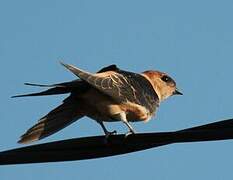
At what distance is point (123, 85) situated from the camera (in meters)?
6.05

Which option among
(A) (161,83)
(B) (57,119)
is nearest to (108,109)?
(B) (57,119)

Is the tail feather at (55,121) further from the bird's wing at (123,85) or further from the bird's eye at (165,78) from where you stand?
the bird's eye at (165,78)

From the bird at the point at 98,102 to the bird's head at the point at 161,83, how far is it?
3.97 feet

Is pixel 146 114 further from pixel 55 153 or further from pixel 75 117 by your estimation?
pixel 55 153

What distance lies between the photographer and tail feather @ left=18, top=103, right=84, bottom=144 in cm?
554

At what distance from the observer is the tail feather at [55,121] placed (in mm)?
5539

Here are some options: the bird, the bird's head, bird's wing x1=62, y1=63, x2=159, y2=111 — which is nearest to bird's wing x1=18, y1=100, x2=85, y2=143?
the bird

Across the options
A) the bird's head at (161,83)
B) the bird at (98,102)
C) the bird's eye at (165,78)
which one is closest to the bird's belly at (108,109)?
the bird at (98,102)

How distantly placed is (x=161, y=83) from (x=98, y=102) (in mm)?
2257

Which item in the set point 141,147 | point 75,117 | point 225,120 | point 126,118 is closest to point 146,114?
point 126,118

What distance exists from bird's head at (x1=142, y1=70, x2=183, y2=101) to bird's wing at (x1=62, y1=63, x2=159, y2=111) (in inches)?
22.9

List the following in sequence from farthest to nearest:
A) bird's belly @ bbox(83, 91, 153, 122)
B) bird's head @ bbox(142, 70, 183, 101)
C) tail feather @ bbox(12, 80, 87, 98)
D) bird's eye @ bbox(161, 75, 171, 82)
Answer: bird's eye @ bbox(161, 75, 171, 82), bird's head @ bbox(142, 70, 183, 101), bird's belly @ bbox(83, 91, 153, 122), tail feather @ bbox(12, 80, 87, 98)

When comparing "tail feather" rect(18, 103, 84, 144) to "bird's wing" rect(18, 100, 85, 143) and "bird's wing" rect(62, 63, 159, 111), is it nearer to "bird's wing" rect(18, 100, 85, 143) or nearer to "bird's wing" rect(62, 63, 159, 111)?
"bird's wing" rect(18, 100, 85, 143)

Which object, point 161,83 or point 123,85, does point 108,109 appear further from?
point 161,83
